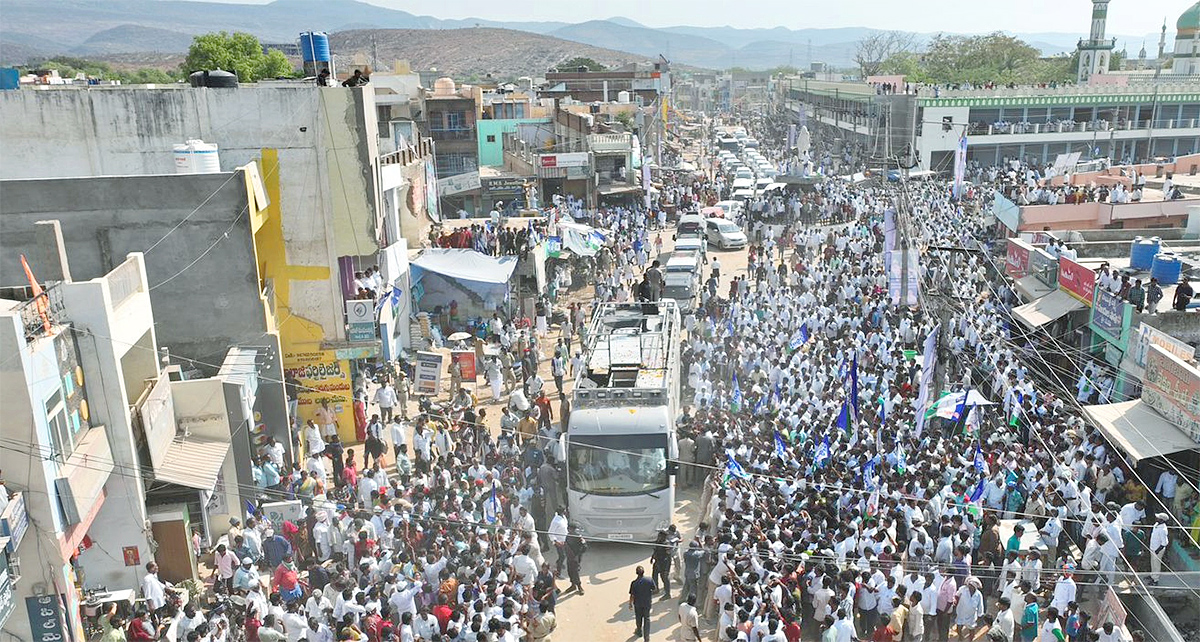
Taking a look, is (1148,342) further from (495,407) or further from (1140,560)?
(495,407)

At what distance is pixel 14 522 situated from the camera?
31.0 ft

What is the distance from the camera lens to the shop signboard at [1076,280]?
19.4 metres

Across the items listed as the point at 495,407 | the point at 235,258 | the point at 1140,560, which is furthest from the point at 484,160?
the point at 1140,560

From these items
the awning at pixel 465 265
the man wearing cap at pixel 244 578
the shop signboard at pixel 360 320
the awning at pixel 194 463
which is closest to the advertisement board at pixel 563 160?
the awning at pixel 465 265

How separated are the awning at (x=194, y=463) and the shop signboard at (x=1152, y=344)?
14.3 meters

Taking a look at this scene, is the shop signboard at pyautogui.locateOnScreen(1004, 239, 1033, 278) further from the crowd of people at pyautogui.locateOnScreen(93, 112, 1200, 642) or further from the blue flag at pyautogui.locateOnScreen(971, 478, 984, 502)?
the blue flag at pyautogui.locateOnScreen(971, 478, 984, 502)

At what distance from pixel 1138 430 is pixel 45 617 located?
47.7ft

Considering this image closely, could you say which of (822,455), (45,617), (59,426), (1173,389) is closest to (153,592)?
(45,617)

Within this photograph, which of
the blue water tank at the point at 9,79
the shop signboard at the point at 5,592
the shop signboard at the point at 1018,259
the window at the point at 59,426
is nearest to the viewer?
the shop signboard at the point at 5,592

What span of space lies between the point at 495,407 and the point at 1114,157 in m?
46.4

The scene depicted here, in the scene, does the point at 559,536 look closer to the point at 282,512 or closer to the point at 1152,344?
the point at 282,512

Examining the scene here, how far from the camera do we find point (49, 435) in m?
10.0

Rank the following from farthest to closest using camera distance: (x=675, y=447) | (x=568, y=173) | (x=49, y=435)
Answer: (x=568, y=173) → (x=675, y=447) → (x=49, y=435)

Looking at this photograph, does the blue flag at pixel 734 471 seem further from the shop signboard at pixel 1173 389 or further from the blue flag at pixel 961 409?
the shop signboard at pixel 1173 389
